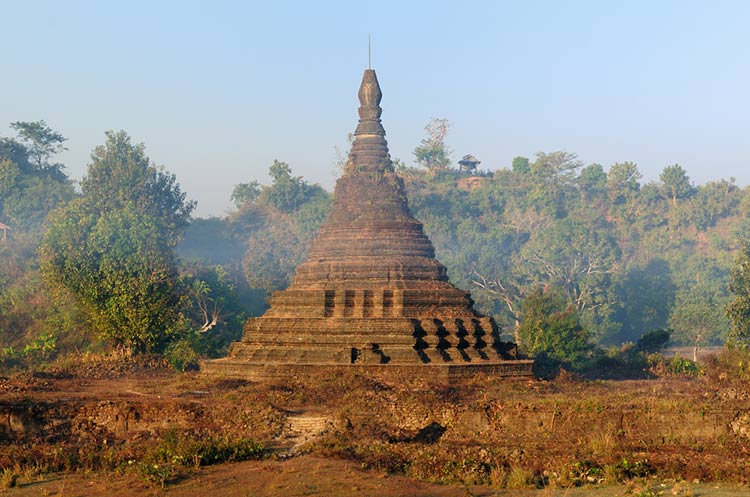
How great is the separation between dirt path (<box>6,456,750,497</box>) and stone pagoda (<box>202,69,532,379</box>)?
1379 cm

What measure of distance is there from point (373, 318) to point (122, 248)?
28.7 meters

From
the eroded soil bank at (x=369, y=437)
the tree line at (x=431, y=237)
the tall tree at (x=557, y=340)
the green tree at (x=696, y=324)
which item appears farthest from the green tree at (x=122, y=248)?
the green tree at (x=696, y=324)

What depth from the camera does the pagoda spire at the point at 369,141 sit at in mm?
47719

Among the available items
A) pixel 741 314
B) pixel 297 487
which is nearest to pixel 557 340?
pixel 741 314

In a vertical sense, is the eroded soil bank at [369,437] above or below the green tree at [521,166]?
below

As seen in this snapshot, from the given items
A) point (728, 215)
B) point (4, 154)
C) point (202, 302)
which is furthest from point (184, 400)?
point (728, 215)

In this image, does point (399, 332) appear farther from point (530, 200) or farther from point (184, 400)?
point (530, 200)

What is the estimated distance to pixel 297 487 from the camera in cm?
1825

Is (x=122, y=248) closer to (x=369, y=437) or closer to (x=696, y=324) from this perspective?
(x=696, y=324)

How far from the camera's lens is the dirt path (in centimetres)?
1800

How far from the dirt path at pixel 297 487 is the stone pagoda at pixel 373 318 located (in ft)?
45.2

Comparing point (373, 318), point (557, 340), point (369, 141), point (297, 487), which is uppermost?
point (369, 141)

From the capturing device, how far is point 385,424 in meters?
25.8

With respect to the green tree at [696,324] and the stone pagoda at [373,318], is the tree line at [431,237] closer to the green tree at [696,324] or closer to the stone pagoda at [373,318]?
the green tree at [696,324]
